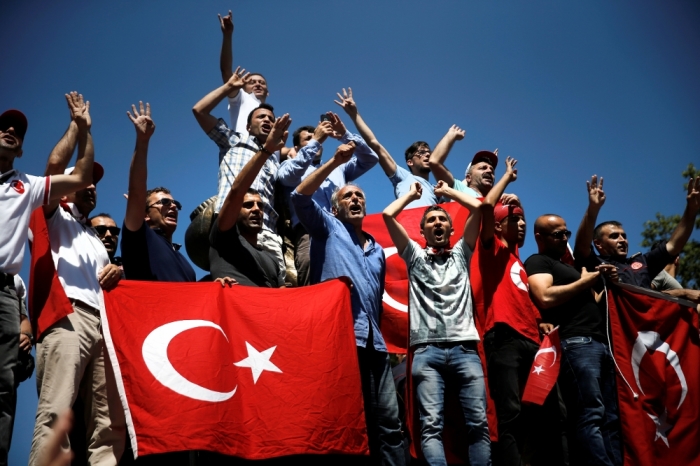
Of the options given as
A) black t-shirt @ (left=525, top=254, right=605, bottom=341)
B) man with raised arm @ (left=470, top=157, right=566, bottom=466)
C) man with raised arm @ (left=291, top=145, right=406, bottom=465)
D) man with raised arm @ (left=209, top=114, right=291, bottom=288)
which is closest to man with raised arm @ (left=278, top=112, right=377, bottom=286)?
man with raised arm @ (left=291, top=145, right=406, bottom=465)

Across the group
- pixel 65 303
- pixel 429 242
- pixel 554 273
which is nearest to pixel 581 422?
pixel 554 273

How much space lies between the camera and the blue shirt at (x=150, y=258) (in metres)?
6.37

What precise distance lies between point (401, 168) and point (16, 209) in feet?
14.8

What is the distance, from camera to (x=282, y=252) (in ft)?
26.0

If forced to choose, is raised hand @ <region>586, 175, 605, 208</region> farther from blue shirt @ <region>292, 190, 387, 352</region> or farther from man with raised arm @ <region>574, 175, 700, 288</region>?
blue shirt @ <region>292, 190, 387, 352</region>

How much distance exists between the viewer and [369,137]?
348 inches

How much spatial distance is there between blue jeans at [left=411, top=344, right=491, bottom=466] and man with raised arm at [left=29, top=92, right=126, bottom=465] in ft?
7.63

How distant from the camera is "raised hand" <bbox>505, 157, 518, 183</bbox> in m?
7.82

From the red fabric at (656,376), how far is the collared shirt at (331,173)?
294 cm

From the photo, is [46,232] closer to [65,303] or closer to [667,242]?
[65,303]

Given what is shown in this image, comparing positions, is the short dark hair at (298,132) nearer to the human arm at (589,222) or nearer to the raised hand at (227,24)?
the raised hand at (227,24)

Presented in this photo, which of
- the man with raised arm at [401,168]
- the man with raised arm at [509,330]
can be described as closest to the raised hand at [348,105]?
the man with raised arm at [401,168]

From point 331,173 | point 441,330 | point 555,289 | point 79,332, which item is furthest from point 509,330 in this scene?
point 79,332

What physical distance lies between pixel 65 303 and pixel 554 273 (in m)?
4.34
